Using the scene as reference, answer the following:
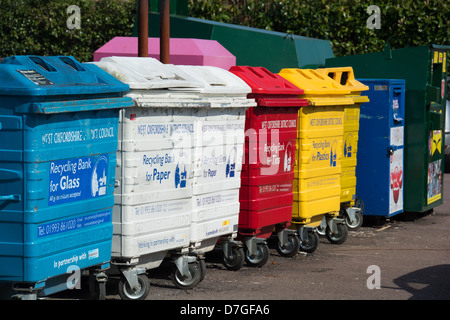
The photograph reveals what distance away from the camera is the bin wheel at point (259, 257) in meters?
7.85

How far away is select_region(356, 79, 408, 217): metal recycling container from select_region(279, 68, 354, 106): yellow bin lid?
105 cm

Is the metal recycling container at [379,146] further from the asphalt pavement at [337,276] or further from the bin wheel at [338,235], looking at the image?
the bin wheel at [338,235]

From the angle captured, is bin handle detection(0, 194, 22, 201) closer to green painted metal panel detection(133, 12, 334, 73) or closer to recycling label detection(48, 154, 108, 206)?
recycling label detection(48, 154, 108, 206)

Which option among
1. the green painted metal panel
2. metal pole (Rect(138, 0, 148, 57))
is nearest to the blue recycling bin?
metal pole (Rect(138, 0, 148, 57))

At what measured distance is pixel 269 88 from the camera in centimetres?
777

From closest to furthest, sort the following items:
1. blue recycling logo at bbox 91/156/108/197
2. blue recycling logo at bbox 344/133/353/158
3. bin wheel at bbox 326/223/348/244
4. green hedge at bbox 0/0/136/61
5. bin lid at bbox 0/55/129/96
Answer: bin lid at bbox 0/55/129/96
blue recycling logo at bbox 91/156/108/197
bin wheel at bbox 326/223/348/244
blue recycling logo at bbox 344/133/353/158
green hedge at bbox 0/0/136/61

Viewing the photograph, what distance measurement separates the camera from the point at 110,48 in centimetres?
1116

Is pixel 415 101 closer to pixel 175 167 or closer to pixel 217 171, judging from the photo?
pixel 217 171

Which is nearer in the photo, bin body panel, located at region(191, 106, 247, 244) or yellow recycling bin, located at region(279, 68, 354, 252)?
bin body panel, located at region(191, 106, 247, 244)

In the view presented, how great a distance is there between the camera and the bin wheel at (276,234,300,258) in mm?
8414

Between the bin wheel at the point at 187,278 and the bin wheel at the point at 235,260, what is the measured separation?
0.79 m

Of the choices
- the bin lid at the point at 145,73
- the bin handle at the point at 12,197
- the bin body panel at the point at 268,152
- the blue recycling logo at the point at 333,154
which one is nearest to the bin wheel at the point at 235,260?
the bin body panel at the point at 268,152

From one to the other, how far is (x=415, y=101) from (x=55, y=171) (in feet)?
20.5
